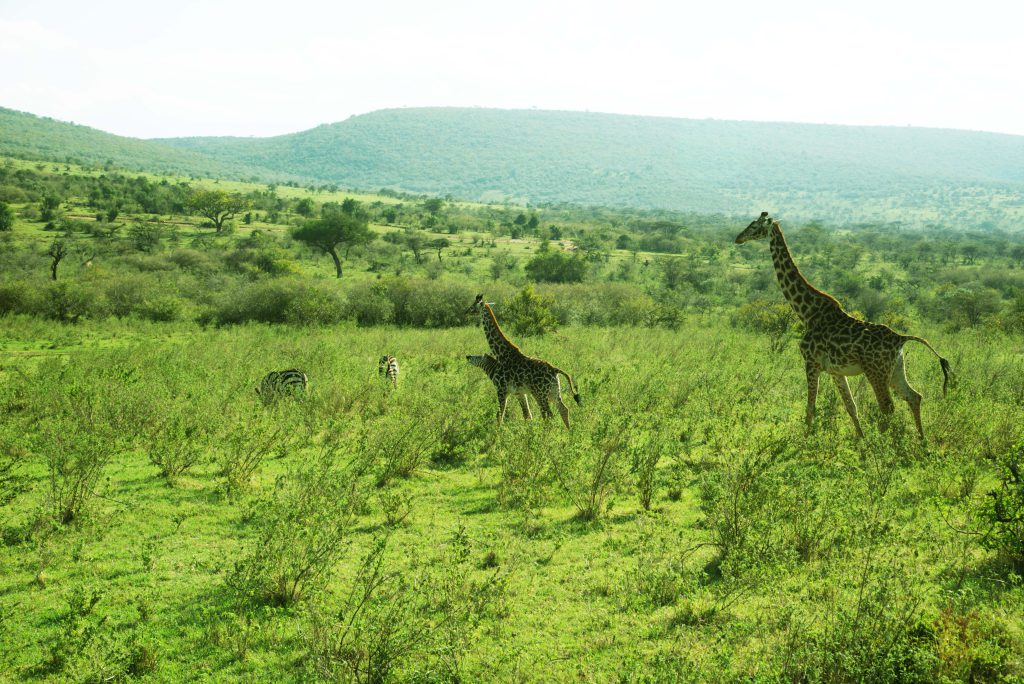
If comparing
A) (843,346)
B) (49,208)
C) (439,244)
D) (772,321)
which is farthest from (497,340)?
(49,208)

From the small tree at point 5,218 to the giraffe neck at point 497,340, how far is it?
143 ft

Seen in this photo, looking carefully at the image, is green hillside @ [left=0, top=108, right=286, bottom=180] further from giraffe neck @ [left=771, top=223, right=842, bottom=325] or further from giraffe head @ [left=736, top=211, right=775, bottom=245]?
giraffe neck @ [left=771, top=223, right=842, bottom=325]

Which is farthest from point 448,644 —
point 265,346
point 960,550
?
point 265,346

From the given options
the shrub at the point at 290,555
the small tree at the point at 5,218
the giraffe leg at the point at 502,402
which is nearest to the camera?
the shrub at the point at 290,555

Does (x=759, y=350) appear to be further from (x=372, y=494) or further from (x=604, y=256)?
(x=604, y=256)

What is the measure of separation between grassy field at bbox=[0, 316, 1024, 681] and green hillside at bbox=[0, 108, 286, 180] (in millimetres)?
110930

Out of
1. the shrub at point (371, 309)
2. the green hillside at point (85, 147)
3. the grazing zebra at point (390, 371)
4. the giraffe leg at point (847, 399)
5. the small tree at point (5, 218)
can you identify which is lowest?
the shrub at point (371, 309)

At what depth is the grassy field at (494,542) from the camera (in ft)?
16.3

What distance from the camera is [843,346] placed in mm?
9812

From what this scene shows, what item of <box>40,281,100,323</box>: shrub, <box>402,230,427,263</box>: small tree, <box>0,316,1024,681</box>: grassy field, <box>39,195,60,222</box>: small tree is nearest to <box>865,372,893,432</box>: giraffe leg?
<box>0,316,1024,681</box>: grassy field

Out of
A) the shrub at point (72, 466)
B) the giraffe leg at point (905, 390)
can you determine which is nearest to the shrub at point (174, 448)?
the shrub at point (72, 466)

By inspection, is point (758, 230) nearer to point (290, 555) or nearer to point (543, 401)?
point (543, 401)

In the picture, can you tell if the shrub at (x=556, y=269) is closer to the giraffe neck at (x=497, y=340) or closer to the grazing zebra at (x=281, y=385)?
the grazing zebra at (x=281, y=385)

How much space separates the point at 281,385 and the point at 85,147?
515ft
